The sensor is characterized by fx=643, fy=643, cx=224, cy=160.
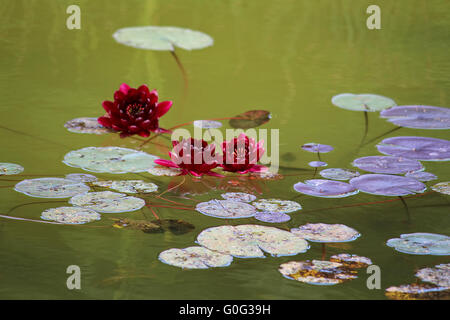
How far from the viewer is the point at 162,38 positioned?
3.17 meters

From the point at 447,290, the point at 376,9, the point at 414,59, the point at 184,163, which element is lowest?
the point at 447,290

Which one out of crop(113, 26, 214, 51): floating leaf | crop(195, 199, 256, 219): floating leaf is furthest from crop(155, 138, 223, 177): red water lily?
crop(113, 26, 214, 51): floating leaf

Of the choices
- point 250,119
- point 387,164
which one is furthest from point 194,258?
point 250,119

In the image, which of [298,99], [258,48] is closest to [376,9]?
[258,48]

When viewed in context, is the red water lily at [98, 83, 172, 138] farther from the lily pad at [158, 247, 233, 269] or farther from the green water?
the lily pad at [158, 247, 233, 269]

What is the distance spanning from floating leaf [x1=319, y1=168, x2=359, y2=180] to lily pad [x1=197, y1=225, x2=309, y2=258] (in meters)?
0.46

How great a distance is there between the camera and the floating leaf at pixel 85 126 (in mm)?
2414

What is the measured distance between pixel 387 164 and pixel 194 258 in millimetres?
922

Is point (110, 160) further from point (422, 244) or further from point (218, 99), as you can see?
point (422, 244)

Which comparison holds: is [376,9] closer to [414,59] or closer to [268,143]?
[414,59]

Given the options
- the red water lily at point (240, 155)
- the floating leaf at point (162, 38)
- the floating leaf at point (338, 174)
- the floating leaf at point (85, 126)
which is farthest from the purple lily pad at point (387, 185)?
the floating leaf at point (162, 38)

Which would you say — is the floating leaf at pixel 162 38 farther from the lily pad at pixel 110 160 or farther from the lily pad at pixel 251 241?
the lily pad at pixel 251 241

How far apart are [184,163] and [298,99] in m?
0.90

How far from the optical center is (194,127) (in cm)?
250
